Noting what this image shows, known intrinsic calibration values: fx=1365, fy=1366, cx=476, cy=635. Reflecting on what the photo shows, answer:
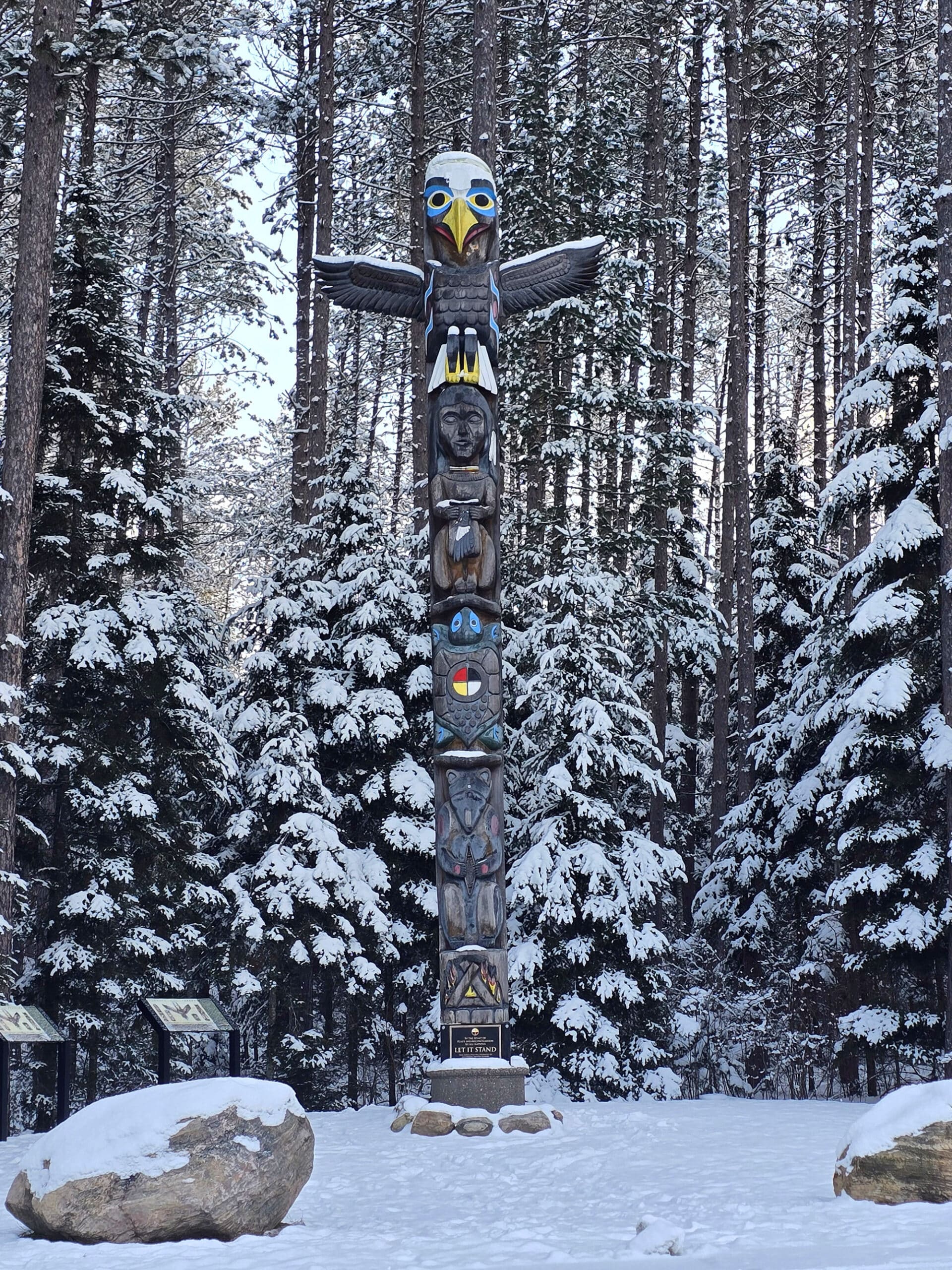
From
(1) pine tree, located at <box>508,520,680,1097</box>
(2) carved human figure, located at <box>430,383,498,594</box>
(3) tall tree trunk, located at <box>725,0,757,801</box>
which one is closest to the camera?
(2) carved human figure, located at <box>430,383,498,594</box>

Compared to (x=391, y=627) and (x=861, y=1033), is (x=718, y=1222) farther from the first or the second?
(x=391, y=627)

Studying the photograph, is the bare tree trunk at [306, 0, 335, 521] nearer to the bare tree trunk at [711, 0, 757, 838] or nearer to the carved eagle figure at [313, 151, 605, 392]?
the carved eagle figure at [313, 151, 605, 392]

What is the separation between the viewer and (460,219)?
44.2ft

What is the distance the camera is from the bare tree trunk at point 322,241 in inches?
788

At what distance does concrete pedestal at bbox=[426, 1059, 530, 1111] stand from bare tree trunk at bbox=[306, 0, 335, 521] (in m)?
9.29

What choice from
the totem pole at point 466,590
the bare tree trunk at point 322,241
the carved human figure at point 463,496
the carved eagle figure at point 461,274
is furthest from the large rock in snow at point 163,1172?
the bare tree trunk at point 322,241

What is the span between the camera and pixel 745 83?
950 inches

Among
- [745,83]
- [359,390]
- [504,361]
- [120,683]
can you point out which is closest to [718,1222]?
[120,683]

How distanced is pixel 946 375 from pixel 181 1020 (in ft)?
34.0

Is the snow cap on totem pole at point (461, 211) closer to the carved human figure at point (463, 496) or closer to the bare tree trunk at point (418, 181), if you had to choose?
the carved human figure at point (463, 496)

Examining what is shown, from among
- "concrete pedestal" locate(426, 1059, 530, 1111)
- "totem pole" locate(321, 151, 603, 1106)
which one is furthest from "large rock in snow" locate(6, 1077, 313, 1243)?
"totem pole" locate(321, 151, 603, 1106)

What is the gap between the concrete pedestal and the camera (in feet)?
40.2

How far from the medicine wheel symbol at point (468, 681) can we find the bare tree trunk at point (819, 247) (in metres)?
12.6

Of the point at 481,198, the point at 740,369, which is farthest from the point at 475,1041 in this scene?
the point at 740,369
